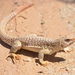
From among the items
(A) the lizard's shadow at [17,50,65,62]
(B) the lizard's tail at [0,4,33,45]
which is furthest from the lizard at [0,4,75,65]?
(A) the lizard's shadow at [17,50,65,62]

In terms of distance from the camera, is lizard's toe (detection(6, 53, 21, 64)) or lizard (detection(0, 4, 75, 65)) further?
lizard's toe (detection(6, 53, 21, 64))

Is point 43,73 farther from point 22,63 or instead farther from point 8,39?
point 8,39

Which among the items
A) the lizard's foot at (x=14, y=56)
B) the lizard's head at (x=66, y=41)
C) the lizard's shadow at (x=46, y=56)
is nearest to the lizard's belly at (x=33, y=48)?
the lizard's shadow at (x=46, y=56)

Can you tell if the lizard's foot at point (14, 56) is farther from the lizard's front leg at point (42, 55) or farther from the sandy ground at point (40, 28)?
the lizard's front leg at point (42, 55)

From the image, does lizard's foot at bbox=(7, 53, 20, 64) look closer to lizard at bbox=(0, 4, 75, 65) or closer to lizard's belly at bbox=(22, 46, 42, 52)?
lizard at bbox=(0, 4, 75, 65)

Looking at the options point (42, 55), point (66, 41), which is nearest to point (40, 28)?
point (42, 55)

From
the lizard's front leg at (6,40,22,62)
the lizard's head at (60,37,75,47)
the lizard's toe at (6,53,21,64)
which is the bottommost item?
the lizard's toe at (6,53,21,64)

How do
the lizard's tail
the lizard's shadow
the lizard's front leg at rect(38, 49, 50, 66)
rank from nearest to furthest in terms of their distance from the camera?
the lizard's front leg at rect(38, 49, 50, 66) → the lizard's shadow → the lizard's tail

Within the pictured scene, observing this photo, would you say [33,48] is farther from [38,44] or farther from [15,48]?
[15,48]
